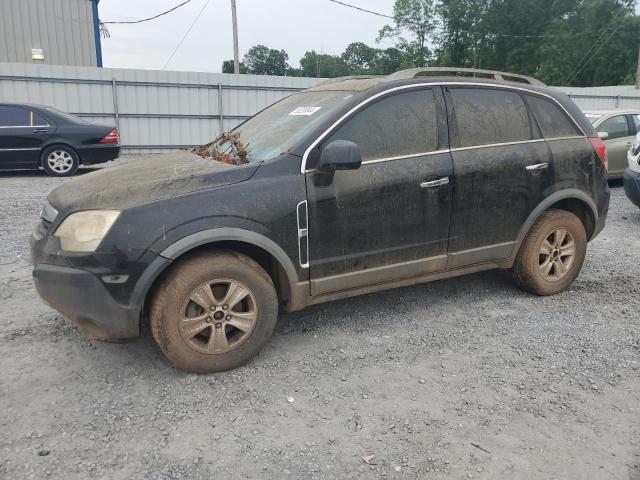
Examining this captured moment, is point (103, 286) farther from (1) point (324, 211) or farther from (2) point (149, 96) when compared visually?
(2) point (149, 96)

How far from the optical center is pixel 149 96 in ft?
48.8

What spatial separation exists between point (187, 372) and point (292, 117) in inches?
75.0

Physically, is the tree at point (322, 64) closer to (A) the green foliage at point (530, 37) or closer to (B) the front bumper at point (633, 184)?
(A) the green foliage at point (530, 37)

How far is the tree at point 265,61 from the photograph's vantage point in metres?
69.5

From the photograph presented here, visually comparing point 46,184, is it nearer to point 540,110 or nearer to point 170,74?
point 170,74

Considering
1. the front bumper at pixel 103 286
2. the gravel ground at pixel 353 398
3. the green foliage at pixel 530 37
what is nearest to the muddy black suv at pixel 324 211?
the front bumper at pixel 103 286

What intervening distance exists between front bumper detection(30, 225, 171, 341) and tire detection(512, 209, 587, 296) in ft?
9.42

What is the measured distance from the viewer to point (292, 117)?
12.4 feet

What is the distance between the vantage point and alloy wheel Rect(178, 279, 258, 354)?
2.99m

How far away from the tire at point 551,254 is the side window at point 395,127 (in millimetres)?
1246

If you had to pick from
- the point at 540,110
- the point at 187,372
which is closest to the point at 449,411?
the point at 187,372

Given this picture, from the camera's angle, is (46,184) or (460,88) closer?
→ (460,88)

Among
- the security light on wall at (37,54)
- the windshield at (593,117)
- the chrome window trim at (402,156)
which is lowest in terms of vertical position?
the chrome window trim at (402,156)

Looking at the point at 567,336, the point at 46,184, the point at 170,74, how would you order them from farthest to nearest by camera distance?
the point at 170,74 < the point at 46,184 < the point at 567,336
